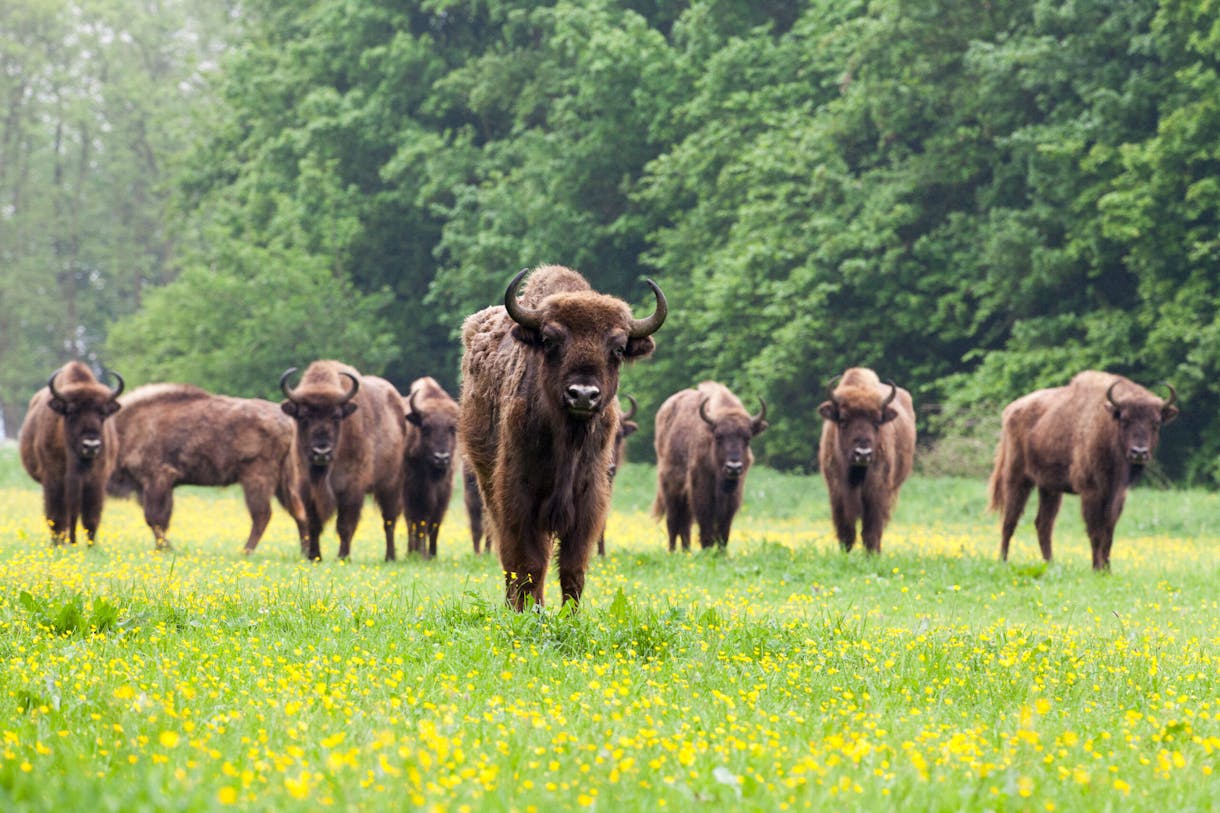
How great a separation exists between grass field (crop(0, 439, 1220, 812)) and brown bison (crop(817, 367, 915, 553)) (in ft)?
13.2

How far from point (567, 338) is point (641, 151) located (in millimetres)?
32780

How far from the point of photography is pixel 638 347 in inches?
319

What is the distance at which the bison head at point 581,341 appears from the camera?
7.61 m

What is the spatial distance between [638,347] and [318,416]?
8.18 metres

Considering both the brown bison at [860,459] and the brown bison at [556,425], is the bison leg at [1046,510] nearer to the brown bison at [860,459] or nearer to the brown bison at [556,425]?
the brown bison at [860,459]

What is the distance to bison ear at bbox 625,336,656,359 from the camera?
26.5 ft

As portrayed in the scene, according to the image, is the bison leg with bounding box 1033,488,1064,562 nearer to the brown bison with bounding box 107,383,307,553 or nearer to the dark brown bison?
the dark brown bison

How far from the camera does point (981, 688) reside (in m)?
6.70

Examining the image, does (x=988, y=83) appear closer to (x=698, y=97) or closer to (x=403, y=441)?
(x=698, y=97)

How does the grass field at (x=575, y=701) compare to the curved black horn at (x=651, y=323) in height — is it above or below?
below

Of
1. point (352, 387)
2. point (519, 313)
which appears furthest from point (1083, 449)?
point (519, 313)

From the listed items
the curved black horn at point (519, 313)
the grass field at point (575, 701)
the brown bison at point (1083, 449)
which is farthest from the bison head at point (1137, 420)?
the curved black horn at point (519, 313)

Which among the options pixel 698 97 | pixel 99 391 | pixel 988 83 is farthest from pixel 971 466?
pixel 99 391

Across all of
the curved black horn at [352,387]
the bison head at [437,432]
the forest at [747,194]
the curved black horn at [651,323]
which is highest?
the forest at [747,194]
